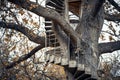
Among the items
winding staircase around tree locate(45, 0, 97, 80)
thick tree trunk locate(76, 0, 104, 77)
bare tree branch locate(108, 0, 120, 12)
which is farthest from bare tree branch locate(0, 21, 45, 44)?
bare tree branch locate(108, 0, 120, 12)

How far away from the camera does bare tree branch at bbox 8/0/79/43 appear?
10383 millimetres

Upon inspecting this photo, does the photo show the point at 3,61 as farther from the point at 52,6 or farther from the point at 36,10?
the point at 36,10

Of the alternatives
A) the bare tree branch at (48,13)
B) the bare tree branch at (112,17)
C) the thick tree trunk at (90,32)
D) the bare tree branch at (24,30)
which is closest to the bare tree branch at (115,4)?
the bare tree branch at (112,17)

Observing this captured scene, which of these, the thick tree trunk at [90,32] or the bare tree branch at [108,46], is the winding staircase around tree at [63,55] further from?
the bare tree branch at [108,46]

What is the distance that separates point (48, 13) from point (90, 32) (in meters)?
2.04

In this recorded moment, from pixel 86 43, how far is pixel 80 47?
56 centimetres

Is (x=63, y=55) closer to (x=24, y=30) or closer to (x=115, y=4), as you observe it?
(x=24, y=30)

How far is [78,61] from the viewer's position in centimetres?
1115

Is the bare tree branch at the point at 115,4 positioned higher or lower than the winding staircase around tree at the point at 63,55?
higher

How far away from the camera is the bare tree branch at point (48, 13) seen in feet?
34.1

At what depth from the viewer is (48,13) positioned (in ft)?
35.0

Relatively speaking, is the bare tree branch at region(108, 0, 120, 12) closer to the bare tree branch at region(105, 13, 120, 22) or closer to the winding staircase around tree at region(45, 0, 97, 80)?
the bare tree branch at region(105, 13, 120, 22)

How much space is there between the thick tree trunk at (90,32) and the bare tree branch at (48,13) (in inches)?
25.2

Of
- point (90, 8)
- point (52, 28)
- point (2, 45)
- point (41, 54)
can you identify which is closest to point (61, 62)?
point (52, 28)
